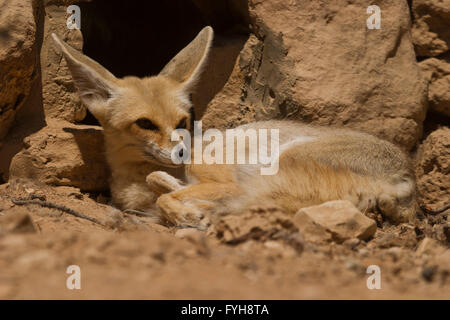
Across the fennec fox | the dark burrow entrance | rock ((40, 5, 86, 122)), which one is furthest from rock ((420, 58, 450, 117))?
rock ((40, 5, 86, 122))

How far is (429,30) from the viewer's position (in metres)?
5.82

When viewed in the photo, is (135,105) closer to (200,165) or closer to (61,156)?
(200,165)

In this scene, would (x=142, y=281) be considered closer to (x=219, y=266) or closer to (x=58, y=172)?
(x=219, y=266)

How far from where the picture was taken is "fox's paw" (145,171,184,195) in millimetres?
4316

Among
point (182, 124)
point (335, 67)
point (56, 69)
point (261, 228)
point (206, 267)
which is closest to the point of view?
point (206, 267)

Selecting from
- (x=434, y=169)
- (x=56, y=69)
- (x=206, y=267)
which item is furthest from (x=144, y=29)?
(x=206, y=267)

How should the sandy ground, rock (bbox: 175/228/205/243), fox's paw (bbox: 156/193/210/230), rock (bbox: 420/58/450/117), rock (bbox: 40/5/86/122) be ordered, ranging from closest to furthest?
the sandy ground
rock (bbox: 175/228/205/243)
fox's paw (bbox: 156/193/210/230)
rock (bbox: 40/5/86/122)
rock (bbox: 420/58/450/117)

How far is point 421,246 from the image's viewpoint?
3.62 metres

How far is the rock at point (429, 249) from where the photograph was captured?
3.48 meters

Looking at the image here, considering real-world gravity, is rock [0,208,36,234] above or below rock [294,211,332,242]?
above

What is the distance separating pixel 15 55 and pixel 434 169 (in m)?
4.31

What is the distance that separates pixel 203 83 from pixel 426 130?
2525mm

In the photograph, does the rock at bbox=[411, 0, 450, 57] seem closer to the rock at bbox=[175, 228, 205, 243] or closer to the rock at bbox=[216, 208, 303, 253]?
the rock at bbox=[216, 208, 303, 253]

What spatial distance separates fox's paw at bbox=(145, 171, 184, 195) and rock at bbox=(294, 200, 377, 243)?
3.71ft
